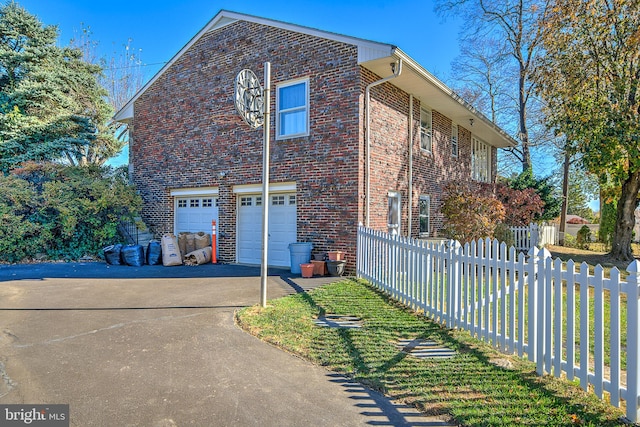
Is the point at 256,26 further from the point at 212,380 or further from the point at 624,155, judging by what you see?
the point at 624,155

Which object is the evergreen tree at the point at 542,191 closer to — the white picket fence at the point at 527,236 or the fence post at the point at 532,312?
the white picket fence at the point at 527,236

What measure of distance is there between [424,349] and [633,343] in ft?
6.70

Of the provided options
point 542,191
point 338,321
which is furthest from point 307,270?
point 542,191

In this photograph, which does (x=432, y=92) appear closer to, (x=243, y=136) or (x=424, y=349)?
(x=243, y=136)

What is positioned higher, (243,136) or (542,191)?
(243,136)

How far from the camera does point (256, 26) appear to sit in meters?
11.2

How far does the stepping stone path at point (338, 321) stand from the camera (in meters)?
5.41

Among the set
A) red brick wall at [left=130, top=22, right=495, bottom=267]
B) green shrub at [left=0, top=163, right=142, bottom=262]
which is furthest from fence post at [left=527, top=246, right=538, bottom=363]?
green shrub at [left=0, top=163, right=142, bottom=262]

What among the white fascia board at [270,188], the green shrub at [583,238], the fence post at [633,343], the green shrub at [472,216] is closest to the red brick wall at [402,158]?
the green shrub at [472,216]

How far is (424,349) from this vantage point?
179 inches

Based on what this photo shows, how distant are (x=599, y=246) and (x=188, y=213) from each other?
2038cm

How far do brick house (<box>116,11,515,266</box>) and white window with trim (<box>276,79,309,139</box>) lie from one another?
0.11 ft

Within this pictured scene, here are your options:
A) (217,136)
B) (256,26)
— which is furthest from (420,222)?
(256,26)

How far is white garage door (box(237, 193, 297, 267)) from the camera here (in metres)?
10.8
